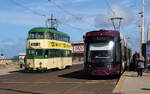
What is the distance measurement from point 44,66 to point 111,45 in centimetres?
1086

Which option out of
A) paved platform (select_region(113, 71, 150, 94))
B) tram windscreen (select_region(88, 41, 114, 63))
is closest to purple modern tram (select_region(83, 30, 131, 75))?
A: tram windscreen (select_region(88, 41, 114, 63))

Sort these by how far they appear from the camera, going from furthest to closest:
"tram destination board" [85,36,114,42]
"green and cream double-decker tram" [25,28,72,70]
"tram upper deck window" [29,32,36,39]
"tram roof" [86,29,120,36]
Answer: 1. "tram upper deck window" [29,32,36,39]
2. "green and cream double-decker tram" [25,28,72,70]
3. "tram roof" [86,29,120,36]
4. "tram destination board" [85,36,114,42]

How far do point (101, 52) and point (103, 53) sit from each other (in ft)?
0.48

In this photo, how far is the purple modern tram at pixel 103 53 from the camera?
19.5 meters

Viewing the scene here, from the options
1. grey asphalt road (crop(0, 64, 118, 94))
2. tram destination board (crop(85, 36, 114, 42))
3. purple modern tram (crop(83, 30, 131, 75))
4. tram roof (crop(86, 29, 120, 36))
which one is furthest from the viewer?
tram roof (crop(86, 29, 120, 36))

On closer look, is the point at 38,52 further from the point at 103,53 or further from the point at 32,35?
the point at 103,53

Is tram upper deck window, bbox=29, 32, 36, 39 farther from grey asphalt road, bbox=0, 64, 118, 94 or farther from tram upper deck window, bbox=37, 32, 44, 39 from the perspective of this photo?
grey asphalt road, bbox=0, 64, 118, 94

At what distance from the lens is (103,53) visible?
779 inches

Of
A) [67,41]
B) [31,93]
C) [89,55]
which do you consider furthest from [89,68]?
[67,41]

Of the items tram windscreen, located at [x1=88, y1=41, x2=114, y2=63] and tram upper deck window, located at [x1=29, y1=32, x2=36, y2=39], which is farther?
tram upper deck window, located at [x1=29, y1=32, x2=36, y2=39]

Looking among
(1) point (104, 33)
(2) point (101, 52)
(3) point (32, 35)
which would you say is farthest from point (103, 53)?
(3) point (32, 35)

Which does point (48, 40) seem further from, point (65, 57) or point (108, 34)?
point (108, 34)

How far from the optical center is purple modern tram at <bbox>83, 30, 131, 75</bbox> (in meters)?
19.5

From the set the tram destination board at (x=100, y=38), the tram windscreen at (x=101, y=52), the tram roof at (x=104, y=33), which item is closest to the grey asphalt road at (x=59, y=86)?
the tram windscreen at (x=101, y=52)
